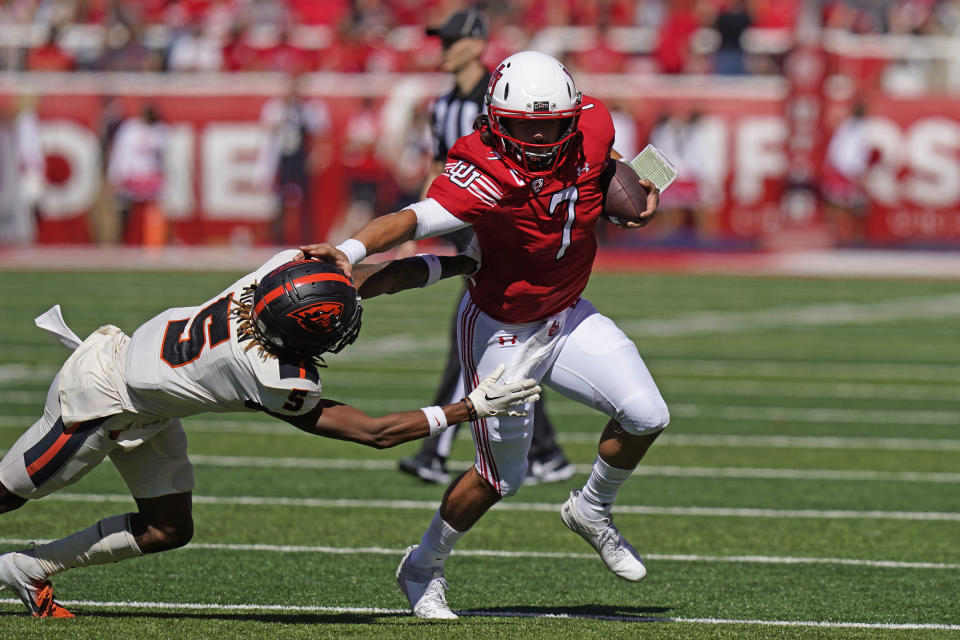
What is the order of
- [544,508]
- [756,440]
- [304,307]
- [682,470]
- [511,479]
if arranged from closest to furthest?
[304,307]
[511,479]
[544,508]
[682,470]
[756,440]

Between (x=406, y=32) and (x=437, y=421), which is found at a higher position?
(x=437, y=421)

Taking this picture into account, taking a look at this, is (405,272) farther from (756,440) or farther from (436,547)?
(756,440)

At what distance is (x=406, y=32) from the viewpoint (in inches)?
891

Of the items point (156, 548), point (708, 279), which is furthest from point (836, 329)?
point (156, 548)

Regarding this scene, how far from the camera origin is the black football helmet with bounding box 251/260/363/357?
14.7 ft

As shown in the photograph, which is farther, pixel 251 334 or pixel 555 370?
pixel 555 370

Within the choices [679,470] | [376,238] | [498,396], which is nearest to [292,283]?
[376,238]

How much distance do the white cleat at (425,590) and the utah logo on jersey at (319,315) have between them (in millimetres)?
1156

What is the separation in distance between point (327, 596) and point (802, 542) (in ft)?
7.11

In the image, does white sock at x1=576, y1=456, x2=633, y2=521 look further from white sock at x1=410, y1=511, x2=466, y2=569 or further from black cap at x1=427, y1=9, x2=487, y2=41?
black cap at x1=427, y1=9, x2=487, y2=41

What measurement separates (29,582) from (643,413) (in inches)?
81.1

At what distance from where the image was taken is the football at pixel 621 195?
533 cm

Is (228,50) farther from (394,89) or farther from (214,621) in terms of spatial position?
(214,621)

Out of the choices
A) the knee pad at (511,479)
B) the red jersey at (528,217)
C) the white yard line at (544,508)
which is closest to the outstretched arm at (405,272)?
the red jersey at (528,217)
